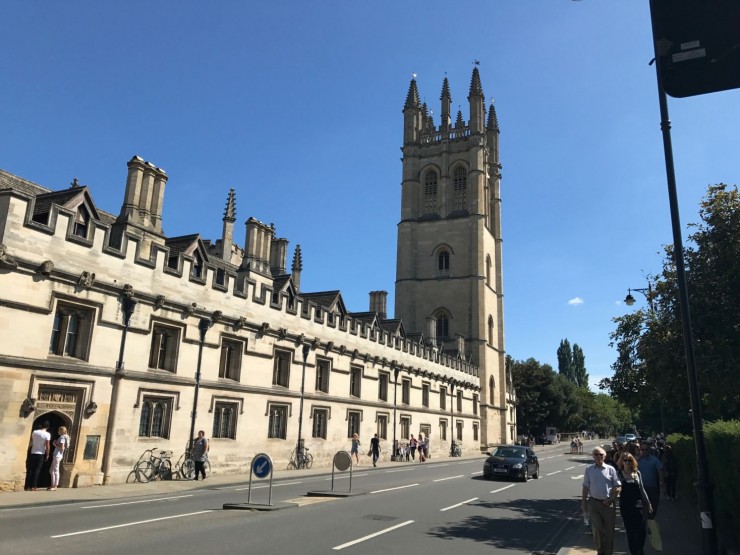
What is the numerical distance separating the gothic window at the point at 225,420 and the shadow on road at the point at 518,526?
37.6 feet

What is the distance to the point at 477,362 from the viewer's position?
2276 inches

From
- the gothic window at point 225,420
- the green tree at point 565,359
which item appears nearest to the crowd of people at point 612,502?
the gothic window at point 225,420

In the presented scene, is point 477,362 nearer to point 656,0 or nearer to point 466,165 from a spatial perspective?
point 466,165

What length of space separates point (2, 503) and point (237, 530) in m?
6.16

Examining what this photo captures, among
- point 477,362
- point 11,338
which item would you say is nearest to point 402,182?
point 477,362

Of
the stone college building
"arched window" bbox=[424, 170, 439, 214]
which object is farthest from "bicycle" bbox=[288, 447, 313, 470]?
"arched window" bbox=[424, 170, 439, 214]

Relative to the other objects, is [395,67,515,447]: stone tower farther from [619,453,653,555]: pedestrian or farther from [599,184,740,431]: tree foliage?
[619,453,653,555]: pedestrian

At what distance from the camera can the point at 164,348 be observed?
66.6ft

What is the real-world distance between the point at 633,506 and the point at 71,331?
52.0 feet

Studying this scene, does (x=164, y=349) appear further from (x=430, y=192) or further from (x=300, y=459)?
(x=430, y=192)

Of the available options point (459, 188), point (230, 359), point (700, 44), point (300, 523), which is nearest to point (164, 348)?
point (230, 359)

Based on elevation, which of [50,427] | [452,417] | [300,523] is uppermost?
[452,417]

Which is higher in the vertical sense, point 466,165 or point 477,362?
point 466,165

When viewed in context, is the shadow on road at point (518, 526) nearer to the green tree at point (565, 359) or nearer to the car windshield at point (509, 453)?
the car windshield at point (509, 453)
